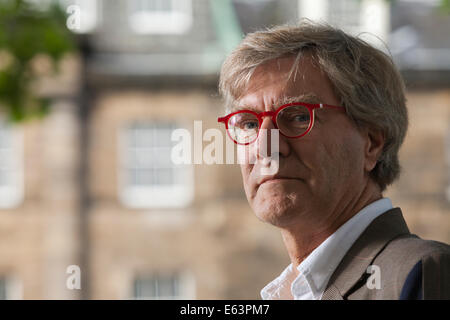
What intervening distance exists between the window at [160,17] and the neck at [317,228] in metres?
9.55

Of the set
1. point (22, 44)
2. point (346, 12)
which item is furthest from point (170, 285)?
point (22, 44)

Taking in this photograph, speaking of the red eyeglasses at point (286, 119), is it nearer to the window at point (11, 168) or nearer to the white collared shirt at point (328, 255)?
the white collared shirt at point (328, 255)

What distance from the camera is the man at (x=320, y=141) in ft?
3.24

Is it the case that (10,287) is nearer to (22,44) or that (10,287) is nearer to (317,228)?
(22,44)

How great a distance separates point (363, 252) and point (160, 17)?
32.6ft

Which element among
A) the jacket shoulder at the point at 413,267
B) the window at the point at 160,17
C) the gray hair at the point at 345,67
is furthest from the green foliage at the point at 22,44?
the window at the point at 160,17

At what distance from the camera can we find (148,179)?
10172 millimetres

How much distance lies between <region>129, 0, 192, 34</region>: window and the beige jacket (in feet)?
31.6

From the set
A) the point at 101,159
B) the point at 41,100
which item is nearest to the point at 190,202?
the point at 101,159

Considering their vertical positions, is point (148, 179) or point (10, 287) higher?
point (148, 179)

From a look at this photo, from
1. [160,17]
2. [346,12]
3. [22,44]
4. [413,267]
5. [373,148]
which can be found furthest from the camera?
[160,17]

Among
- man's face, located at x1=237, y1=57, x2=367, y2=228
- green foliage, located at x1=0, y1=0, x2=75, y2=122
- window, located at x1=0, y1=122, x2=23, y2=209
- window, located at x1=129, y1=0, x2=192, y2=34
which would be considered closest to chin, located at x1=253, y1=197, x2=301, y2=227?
man's face, located at x1=237, y1=57, x2=367, y2=228
